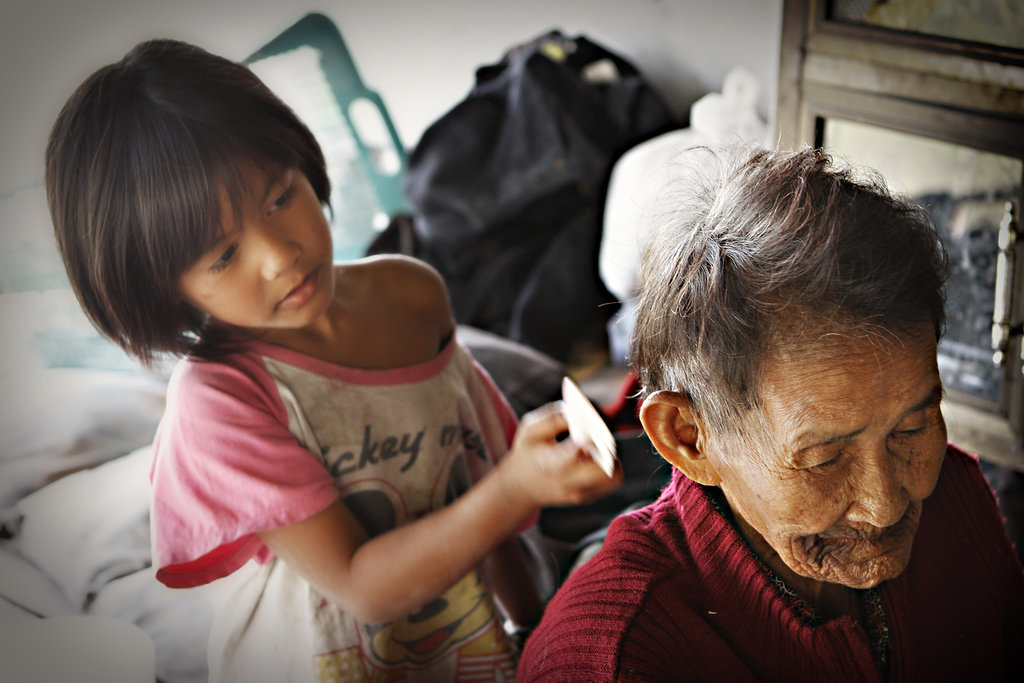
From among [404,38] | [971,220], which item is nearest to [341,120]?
[404,38]

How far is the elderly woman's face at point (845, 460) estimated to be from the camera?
727 mm

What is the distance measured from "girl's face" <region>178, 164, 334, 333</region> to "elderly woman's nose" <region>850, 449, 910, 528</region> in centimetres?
54

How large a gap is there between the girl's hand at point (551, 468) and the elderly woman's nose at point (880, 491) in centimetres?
22

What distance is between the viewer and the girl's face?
0.70m

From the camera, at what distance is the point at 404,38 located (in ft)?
3.11

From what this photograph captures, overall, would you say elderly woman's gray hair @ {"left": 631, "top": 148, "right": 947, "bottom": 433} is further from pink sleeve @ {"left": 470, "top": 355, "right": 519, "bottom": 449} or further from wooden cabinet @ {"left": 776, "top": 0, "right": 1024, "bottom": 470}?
wooden cabinet @ {"left": 776, "top": 0, "right": 1024, "bottom": 470}

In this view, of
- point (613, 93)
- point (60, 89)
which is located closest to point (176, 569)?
point (60, 89)

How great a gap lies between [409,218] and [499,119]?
202 mm

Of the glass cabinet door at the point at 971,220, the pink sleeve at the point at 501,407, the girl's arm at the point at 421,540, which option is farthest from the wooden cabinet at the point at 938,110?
the girl's arm at the point at 421,540

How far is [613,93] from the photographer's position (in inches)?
48.3

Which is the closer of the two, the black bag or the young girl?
the young girl

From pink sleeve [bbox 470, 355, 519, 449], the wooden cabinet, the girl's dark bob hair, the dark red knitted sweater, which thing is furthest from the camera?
the wooden cabinet

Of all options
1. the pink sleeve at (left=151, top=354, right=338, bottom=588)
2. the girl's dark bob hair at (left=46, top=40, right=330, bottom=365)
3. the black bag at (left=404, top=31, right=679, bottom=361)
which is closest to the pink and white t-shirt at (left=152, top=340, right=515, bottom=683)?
the pink sleeve at (left=151, top=354, right=338, bottom=588)

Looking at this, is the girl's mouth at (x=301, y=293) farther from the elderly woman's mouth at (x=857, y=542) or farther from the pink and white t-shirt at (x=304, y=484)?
the elderly woman's mouth at (x=857, y=542)
